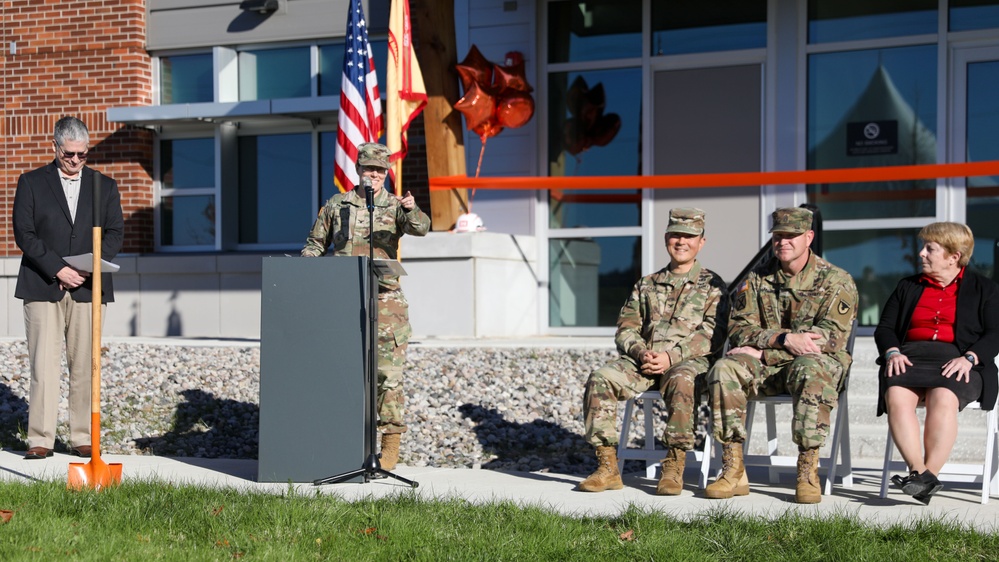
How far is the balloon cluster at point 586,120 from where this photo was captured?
43.2 feet

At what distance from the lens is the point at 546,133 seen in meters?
13.3

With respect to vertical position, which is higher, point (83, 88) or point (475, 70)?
point (83, 88)

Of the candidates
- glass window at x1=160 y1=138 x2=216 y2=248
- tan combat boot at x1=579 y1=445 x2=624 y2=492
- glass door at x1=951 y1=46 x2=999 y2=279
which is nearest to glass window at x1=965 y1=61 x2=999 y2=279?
glass door at x1=951 y1=46 x2=999 y2=279

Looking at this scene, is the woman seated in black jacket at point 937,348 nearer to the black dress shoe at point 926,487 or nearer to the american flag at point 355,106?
the black dress shoe at point 926,487

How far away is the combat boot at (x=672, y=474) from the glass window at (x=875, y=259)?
6.36 metres

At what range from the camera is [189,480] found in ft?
21.4

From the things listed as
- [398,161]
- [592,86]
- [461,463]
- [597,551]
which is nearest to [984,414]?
[461,463]

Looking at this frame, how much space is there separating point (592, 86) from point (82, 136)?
6.84 meters

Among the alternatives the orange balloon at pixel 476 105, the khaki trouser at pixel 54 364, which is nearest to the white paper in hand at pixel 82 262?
the khaki trouser at pixel 54 364

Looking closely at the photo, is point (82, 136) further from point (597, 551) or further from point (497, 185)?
point (497, 185)

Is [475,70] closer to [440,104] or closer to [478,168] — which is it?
[440,104]

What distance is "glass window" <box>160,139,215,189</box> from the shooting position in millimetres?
15289

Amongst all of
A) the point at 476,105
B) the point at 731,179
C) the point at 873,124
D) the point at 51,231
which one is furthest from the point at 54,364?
the point at 873,124

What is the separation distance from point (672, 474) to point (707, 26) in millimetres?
7639
